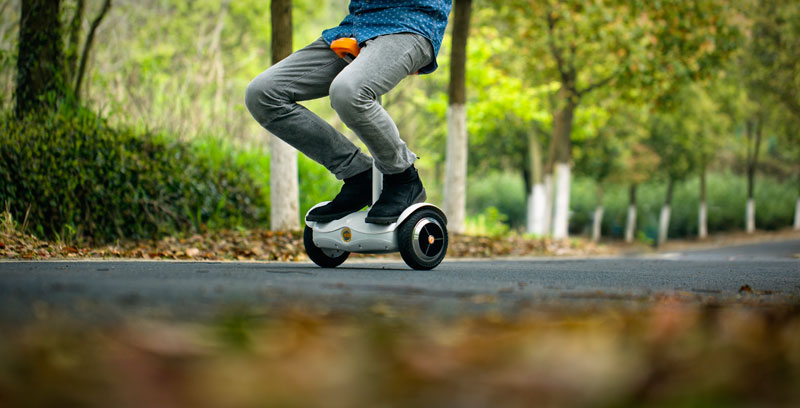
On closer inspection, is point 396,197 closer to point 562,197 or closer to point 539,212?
point 562,197

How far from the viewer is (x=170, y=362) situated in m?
1.29

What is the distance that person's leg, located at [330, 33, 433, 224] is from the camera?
4.06 m

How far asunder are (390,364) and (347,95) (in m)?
2.84

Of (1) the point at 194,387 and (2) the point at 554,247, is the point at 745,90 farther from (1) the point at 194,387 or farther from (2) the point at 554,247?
(1) the point at 194,387

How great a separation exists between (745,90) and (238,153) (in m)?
26.9

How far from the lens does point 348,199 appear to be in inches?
189

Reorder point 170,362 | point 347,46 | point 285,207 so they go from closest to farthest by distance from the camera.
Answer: point 170,362 → point 347,46 → point 285,207

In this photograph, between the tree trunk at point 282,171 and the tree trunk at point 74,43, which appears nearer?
the tree trunk at point 74,43

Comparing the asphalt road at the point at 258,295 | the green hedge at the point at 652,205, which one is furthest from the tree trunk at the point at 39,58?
the green hedge at the point at 652,205

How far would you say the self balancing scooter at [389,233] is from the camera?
14.6 feet

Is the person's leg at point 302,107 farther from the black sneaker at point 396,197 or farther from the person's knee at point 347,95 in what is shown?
the person's knee at point 347,95

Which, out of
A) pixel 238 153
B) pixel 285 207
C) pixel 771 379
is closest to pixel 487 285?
pixel 771 379

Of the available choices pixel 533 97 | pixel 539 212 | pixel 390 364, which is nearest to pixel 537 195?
pixel 539 212

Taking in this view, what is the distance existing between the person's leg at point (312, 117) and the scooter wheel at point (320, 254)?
0.15 meters
